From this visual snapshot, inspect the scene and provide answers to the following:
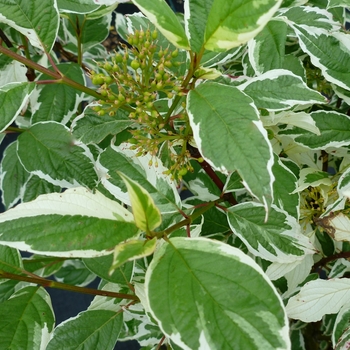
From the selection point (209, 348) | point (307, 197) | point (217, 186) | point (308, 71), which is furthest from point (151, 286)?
point (308, 71)

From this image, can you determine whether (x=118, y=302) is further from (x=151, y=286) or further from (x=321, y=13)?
(x=321, y=13)

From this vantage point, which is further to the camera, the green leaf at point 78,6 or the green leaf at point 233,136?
the green leaf at point 78,6

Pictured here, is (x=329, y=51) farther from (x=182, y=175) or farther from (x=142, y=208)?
(x=142, y=208)

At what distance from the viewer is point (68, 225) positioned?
48 cm

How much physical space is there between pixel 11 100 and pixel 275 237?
413 millimetres

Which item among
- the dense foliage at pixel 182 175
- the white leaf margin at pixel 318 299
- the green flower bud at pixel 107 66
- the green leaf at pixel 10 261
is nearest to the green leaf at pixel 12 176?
the dense foliage at pixel 182 175

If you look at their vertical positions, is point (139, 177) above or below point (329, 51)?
below

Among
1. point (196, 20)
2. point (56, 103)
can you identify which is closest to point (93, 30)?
point (56, 103)

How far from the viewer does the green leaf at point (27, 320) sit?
620 millimetres

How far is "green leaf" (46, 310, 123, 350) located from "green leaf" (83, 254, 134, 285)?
0.21 ft

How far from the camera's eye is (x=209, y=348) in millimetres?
424

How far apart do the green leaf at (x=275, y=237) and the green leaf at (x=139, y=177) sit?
113 mm

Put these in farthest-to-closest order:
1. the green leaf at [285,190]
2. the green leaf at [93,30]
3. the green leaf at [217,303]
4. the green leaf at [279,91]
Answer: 1. the green leaf at [93,30]
2. the green leaf at [285,190]
3. the green leaf at [279,91]
4. the green leaf at [217,303]

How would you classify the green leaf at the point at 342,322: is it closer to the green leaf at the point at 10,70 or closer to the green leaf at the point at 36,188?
the green leaf at the point at 36,188
